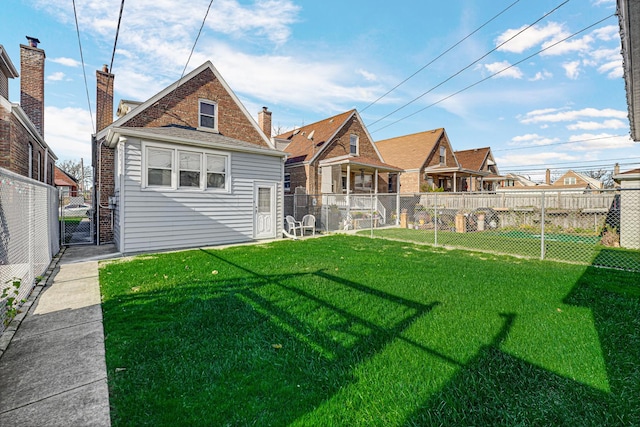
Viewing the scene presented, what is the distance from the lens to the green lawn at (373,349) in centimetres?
212

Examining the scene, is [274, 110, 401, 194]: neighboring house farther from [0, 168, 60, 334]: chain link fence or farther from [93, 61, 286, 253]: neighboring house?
[0, 168, 60, 334]: chain link fence

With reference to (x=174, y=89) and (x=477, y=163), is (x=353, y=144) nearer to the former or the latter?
(x=174, y=89)

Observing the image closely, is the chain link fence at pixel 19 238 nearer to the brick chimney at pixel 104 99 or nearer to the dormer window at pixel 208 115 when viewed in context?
the brick chimney at pixel 104 99

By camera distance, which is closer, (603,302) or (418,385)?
(418,385)

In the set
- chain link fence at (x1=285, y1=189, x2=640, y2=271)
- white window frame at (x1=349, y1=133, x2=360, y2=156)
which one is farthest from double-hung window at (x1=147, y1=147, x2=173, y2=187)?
white window frame at (x1=349, y1=133, x2=360, y2=156)

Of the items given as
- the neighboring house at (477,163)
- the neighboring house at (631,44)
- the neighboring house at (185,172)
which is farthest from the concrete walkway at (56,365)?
the neighboring house at (477,163)

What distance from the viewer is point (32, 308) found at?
14.0ft

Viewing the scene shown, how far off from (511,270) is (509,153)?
138 feet

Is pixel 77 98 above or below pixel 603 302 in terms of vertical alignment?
above

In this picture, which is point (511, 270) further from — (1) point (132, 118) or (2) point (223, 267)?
(1) point (132, 118)

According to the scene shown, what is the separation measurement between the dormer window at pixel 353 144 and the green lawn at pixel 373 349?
16542mm

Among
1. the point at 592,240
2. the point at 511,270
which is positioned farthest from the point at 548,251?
the point at 592,240

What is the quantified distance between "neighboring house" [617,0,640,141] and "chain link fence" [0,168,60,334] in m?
6.37

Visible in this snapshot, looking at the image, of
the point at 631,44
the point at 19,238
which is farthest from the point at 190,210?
the point at 631,44
